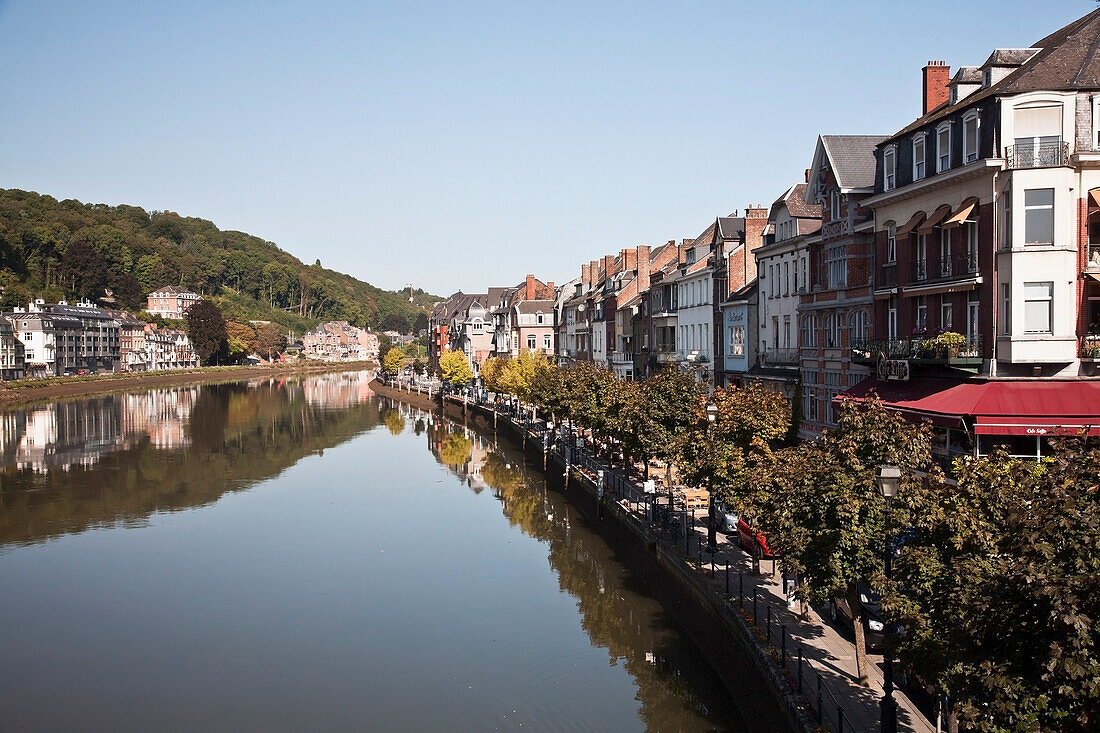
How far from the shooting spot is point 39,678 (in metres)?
24.8

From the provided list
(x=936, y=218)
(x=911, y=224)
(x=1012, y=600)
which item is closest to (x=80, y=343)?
(x=911, y=224)

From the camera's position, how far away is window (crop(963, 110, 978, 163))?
26.6 m

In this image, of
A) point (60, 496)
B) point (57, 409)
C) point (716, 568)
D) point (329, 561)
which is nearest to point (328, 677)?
point (716, 568)

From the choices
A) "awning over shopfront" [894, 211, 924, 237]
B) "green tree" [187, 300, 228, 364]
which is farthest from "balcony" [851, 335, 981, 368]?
"green tree" [187, 300, 228, 364]

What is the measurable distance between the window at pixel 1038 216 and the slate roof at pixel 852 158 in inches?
390

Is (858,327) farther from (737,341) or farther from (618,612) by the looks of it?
(737,341)

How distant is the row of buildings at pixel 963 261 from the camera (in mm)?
25281

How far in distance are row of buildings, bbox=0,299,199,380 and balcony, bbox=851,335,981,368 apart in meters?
137

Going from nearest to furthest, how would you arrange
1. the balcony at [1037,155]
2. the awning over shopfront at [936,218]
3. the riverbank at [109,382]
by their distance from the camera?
the balcony at [1037,155], the awning over shopfront at [936,218], the riverbank at [109,382]

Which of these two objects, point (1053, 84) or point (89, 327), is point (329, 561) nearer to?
point (1053, 84)

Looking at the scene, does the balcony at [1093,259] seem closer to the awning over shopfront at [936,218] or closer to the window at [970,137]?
the window at [970,137]

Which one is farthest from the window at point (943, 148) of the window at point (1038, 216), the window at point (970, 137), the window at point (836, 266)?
the window at point (836, 266)

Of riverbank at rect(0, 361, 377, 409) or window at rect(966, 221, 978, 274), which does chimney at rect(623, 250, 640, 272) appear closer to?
window at rect(966, 221, 978, 274)

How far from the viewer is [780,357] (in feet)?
143
